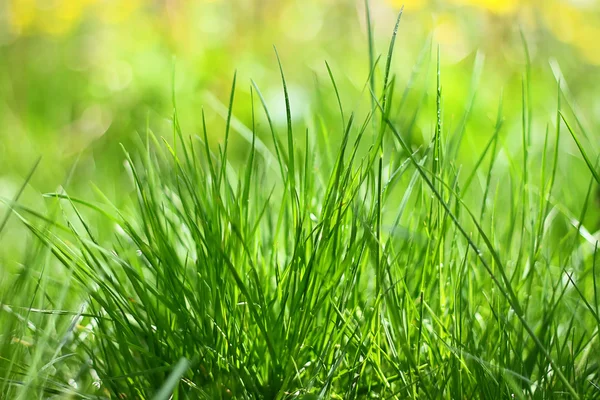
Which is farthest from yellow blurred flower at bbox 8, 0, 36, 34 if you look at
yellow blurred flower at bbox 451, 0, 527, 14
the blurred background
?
yellow blurred flower at bbox 451, 0, 527, 14

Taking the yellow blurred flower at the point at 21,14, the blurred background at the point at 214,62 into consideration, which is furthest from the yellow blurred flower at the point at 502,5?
the yellow blurred flower at the point at 21,14

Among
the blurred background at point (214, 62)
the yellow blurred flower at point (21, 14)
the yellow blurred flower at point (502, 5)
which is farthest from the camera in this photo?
the yellow blurred flower at point (21, 14)

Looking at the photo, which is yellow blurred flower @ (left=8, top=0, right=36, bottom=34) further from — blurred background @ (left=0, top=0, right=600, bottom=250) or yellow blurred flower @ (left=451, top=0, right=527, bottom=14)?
yellow blurred flower @ (left=451, top=0, right=527, bottom=14)

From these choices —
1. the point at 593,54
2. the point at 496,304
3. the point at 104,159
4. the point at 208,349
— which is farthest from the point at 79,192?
the point at 593,54

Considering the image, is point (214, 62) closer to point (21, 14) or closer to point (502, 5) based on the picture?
point (21, 14)

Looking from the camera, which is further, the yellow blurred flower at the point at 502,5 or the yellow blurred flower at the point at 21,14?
the yellow blurred flower at the point at 21,14

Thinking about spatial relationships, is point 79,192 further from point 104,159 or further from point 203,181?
point 203,181

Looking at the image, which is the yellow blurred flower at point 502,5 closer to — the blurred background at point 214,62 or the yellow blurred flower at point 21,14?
the blurred background at point 214,62

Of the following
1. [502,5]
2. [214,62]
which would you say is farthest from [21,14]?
[502,5]
